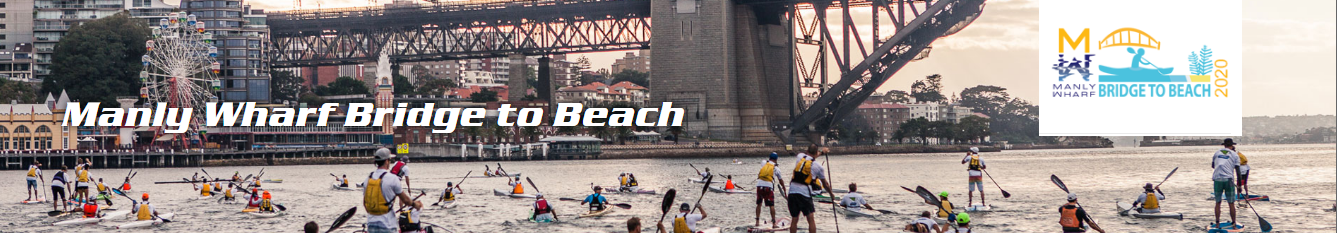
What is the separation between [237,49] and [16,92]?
30657 millimetres

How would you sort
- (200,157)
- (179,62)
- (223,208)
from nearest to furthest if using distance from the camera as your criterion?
(223,208)
(200,157)
(179,62)

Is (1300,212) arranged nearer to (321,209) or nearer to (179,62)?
(321,209)

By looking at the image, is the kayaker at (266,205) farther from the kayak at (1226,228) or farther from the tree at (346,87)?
the tree at (346,87)

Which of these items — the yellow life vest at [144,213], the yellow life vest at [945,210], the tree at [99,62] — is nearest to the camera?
the yellow life vest at [945,210]

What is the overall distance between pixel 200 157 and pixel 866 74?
60.1 meters

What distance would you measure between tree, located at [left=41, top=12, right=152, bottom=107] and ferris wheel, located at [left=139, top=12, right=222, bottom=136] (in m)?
16.1

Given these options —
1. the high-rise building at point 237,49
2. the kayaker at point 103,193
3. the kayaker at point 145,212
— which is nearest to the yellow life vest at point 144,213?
the kayaker at point 145,212

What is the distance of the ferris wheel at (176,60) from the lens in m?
134

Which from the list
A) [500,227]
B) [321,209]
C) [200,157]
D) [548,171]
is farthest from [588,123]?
[500,227]

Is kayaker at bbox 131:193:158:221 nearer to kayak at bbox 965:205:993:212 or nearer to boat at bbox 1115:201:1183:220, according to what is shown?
kayak at bbox 965:205:993:212

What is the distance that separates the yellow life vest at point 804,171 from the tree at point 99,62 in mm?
143171

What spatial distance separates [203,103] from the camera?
146125 mm

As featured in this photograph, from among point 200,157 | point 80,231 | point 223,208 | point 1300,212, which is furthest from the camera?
point 200,157

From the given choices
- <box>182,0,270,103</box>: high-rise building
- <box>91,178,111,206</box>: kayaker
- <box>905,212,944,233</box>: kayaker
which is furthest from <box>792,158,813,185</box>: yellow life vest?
<box>182,0,270,103</box>: high-rise building
